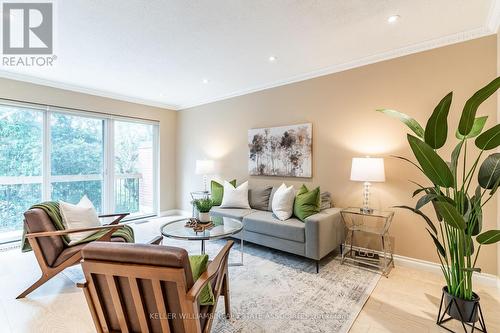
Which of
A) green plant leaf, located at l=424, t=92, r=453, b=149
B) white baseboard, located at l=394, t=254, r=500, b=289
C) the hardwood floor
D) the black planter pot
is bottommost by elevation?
the hardwood floor

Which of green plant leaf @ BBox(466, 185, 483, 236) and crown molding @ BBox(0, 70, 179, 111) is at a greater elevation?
crown molding @ BBox(0, 70, 179, 111)

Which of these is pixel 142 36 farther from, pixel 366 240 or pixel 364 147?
pixel 366 240

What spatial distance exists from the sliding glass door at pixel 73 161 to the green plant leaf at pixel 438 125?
5.17m

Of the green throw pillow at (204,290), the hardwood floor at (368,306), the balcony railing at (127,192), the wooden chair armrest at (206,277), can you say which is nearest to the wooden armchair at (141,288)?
the wooden chair armrest at (206,277)

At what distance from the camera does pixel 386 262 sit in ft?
9.66

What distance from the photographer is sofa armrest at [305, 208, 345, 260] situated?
2775 mm

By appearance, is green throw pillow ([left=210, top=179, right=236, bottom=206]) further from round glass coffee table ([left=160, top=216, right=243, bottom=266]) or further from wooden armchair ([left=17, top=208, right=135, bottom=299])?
wooden armchair ([left=17, top=208, right=135, bottom=299])

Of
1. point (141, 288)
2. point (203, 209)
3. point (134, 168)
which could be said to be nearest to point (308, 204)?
point (203, 209)

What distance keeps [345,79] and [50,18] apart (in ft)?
11.4

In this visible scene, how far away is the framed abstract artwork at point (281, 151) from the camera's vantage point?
3.77 meters

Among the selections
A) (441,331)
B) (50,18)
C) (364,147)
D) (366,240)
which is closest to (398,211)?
(366,240)

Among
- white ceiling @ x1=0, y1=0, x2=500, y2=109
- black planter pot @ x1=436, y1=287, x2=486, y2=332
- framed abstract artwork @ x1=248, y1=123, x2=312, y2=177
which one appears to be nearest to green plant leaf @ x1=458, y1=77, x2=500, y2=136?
white ceiling @ x1=0, y1=0, x2=500, y2=109

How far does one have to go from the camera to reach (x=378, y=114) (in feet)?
10.3

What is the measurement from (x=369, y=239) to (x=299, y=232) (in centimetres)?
108
